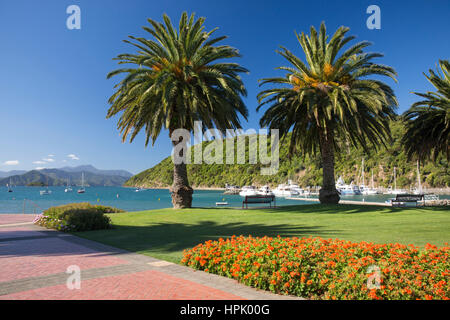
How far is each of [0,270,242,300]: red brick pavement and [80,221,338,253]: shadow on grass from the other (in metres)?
3.03

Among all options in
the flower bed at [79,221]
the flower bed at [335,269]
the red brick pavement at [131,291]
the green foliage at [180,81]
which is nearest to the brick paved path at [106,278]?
the red brick pavement at [131,291]

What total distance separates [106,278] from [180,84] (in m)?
16.1

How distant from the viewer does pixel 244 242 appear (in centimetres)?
788

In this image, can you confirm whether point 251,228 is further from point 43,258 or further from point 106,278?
point 106,278

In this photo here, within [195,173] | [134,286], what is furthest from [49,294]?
[195,173]

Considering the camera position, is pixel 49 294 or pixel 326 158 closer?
pixel 49 294

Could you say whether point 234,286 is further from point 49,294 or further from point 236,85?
point 236,85

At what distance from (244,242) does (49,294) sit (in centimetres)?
424

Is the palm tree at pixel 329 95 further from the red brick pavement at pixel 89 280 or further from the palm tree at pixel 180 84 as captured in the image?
the red brick pavement at pixel 89 280

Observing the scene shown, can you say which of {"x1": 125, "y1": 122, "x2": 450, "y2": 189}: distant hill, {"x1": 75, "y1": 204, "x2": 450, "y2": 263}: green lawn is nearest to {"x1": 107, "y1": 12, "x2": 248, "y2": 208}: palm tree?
{"x1": 75, "y1": 204, "x2": 450, "y2": 263}: green lawn

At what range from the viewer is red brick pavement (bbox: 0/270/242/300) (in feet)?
17.5

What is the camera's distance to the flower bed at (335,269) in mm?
4914
